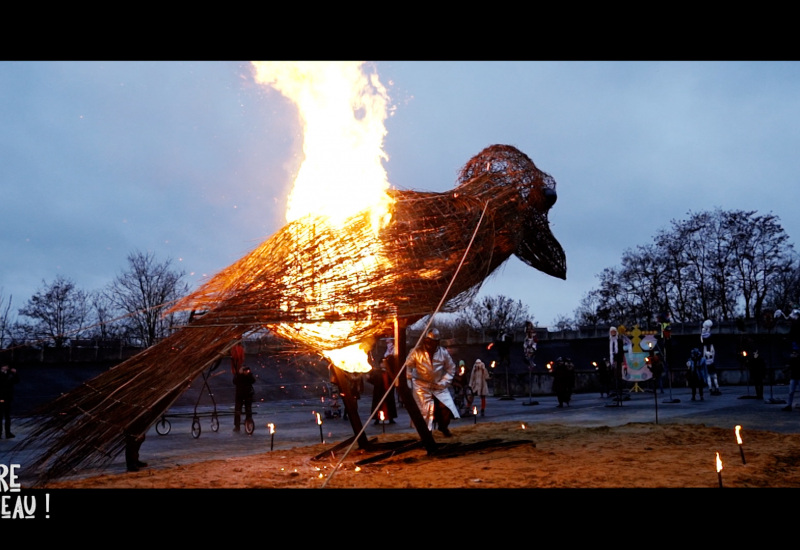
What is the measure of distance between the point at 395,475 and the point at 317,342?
5.42 feet

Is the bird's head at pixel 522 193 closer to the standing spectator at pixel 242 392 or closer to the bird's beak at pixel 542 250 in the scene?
the bird's beak at pixel 542 250

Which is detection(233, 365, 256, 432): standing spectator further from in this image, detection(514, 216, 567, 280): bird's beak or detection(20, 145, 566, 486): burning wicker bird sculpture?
detection(514, 216, 567, 280): bird's beak

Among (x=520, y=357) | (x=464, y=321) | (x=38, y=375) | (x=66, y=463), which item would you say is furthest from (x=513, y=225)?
(x=464, y=321)

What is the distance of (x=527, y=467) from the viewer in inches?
247

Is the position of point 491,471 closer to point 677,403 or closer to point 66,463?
point 66,463

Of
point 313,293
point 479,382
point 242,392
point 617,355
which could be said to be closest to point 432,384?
point 313,293

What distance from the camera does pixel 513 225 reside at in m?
6.77

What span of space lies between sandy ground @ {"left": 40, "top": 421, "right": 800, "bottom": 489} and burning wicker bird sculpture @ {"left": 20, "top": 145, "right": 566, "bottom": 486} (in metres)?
1.06

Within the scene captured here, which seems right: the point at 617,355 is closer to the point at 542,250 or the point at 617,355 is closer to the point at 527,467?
the point at 542,250

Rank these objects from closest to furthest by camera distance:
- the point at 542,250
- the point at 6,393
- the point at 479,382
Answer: the point at 542,250
the point at 6,393
the point at 479,382

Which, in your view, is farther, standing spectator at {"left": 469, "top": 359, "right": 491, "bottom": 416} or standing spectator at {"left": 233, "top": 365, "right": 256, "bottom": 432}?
standing spectator at {"left": 469, "top": 359, "right": 491, "bottom": 416}

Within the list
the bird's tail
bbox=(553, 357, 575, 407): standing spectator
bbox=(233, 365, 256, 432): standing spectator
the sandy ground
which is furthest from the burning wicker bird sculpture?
bbox=(553, 357, 575, 407): standing spectator

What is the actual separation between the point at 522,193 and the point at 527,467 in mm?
3207

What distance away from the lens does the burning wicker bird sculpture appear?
501 cm
